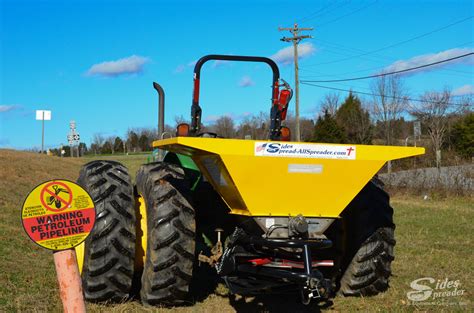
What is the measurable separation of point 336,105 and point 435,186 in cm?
3424

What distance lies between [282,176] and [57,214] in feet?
5.72

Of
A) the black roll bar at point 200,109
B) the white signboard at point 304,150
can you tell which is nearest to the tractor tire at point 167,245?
the black roll bar at point 200,109

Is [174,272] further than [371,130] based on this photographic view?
No

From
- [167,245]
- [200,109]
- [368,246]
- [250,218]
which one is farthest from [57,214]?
[368,246]

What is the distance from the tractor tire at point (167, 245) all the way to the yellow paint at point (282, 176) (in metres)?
0.47

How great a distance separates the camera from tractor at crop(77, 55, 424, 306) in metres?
4.27

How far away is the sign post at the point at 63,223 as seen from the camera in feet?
10.9

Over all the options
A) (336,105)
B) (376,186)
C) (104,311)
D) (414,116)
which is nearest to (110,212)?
(104,311)

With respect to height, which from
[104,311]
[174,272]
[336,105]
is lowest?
[104,311]

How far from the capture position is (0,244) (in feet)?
26.5

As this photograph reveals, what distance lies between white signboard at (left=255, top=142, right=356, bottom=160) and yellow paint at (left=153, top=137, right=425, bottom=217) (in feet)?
0.06

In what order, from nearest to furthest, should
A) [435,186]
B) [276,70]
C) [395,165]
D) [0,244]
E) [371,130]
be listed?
1. [276,70]
2. [0,244]
3. [435,186]
4. [395,165]
5. [371,130]

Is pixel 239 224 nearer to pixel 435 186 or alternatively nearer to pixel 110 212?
pixel 110 212

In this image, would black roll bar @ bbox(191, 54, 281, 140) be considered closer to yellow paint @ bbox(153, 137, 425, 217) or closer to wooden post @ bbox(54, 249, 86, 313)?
yellow paint @ bbox(153, 137, 425, 217)
